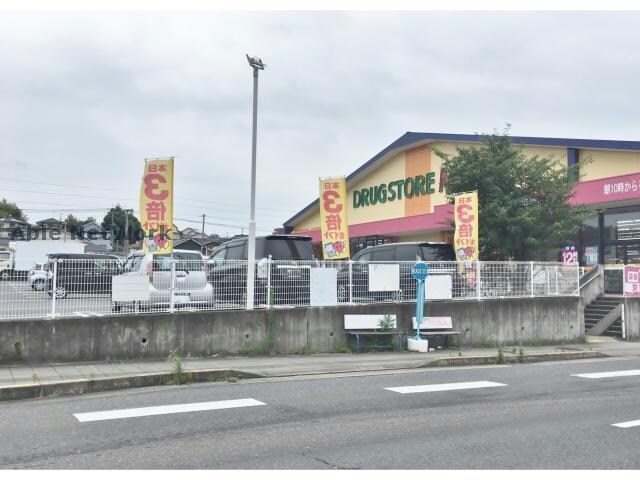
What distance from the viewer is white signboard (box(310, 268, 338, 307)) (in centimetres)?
1314

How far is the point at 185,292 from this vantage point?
12.0 meters

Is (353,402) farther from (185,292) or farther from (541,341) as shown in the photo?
(541,341)

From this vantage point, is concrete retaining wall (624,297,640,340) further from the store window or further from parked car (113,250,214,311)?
parked car (113,250,214,311)

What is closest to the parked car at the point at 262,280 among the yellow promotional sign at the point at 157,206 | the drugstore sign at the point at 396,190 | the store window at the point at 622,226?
the yellow promotional sign at the point at 157,206

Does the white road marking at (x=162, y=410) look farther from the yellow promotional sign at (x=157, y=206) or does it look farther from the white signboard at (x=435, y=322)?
the white signboard at (x=435, y=322)

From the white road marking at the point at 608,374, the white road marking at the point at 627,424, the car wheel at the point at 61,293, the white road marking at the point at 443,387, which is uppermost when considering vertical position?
the car wheel at the point at 61,293

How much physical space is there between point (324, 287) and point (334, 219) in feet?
13.0

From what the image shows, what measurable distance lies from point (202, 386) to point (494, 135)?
44.9 ft

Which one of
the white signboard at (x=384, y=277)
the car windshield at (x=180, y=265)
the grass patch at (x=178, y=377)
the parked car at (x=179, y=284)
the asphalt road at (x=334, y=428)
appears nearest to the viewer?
the asphalt road at (x=334, y=428)

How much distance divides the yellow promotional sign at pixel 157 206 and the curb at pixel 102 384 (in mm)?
3607

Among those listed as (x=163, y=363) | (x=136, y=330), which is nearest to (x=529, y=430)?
(x=163, y=363)

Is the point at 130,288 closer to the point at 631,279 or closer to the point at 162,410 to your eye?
the point at 162,410

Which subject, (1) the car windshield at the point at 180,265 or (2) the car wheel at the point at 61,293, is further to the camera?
(1) the car windshield at the point at 180,265

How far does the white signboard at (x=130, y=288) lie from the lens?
37.1ft
